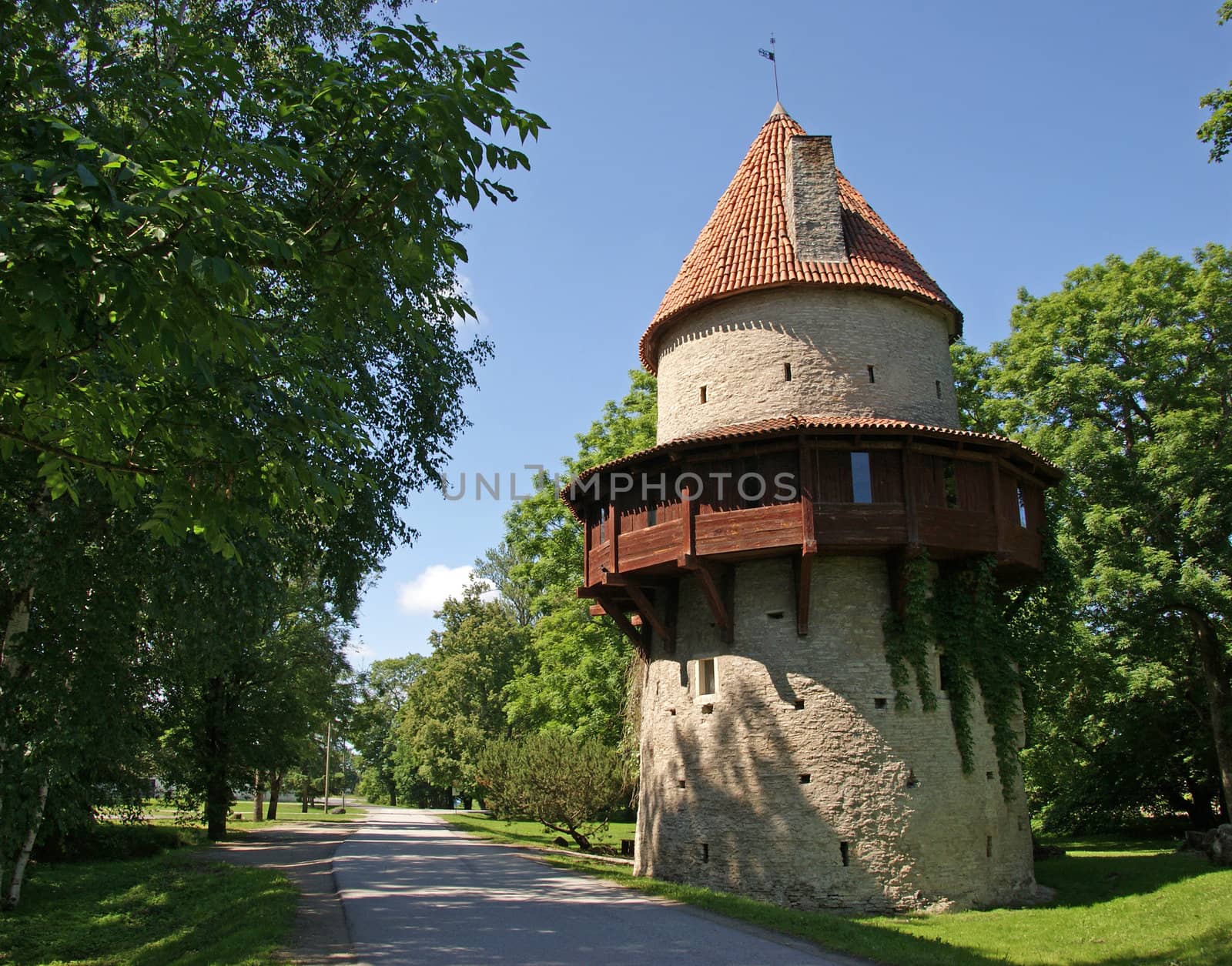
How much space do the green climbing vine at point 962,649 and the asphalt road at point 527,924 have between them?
600 centimetres

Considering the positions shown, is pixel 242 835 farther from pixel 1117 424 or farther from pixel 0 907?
pixel 1117 424

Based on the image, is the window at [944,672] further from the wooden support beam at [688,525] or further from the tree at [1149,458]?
the tree at [1149,458]

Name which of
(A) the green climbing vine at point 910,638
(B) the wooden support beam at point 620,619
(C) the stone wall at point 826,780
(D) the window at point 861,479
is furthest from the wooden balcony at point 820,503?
(B) the wooden support beam at point 620,619

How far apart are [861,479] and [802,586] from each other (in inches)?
77.6

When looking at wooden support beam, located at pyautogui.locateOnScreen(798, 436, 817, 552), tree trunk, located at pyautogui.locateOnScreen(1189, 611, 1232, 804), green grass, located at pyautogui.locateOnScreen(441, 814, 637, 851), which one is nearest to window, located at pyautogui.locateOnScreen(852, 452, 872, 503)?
wooden support beam, located at pyautogui.locateOnScreen(798, 436, 817, 552)

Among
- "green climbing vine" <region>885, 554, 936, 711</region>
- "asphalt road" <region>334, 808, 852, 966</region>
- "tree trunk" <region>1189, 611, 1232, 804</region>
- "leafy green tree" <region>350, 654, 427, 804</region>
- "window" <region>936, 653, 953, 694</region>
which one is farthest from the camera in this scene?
"leafy green tree" <region>350, 654, 427, 804</region>

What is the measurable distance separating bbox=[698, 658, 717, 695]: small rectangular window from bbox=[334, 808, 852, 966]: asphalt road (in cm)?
373

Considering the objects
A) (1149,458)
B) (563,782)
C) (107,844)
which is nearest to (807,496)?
(563,782)

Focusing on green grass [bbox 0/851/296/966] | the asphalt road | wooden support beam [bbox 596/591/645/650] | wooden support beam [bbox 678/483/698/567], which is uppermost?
wooden support beam [bbox 678/483/698/567]

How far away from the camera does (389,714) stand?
2547 inches

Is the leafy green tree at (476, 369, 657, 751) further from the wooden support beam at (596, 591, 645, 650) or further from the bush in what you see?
the bush

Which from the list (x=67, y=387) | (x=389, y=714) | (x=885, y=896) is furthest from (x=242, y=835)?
(x=389, y=714)

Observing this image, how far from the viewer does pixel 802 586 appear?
15.2 m

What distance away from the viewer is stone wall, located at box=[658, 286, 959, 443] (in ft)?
55.9
